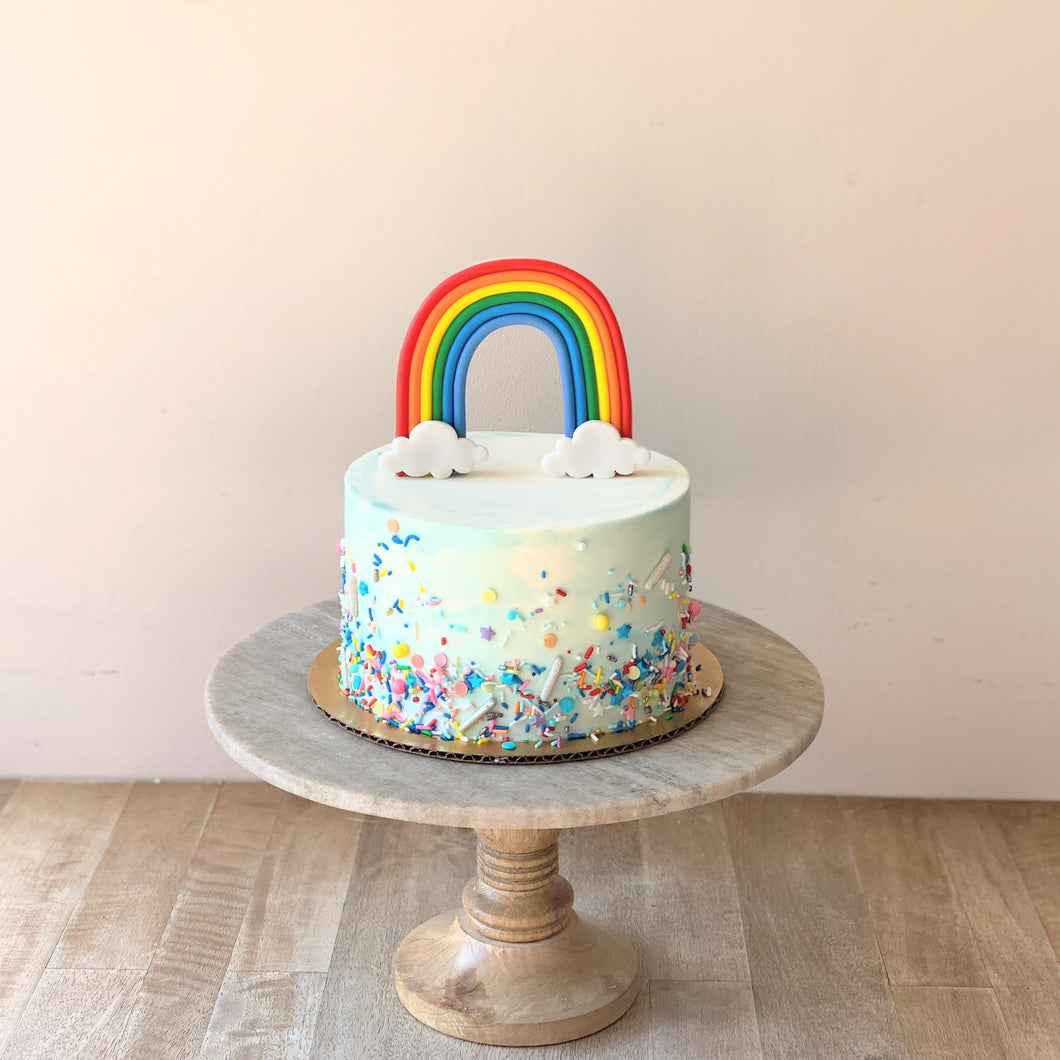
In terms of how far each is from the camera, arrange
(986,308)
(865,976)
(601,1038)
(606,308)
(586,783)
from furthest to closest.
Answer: (986,308)
(865,976)
(601,1038)
(606,308)
(586,783)

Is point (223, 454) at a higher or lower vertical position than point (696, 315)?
lower

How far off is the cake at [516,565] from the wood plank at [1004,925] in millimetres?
677

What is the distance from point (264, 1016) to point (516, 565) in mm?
814

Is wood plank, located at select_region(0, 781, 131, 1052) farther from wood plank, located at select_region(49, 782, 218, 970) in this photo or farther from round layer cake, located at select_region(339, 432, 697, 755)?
round layer cake, located at select_region(339, 432, 697, 755)

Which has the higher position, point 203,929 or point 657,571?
point 657,571

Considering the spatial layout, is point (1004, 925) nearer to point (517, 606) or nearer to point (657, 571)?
point (657, 571)

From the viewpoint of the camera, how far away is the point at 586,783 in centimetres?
147

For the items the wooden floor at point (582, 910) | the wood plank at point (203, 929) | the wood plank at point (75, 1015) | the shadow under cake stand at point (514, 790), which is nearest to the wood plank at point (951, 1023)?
the wooden floor at point (582, 910)

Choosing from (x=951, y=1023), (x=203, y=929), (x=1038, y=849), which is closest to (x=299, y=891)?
(x=203, y=929)

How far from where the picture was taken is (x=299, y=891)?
2.16 metres

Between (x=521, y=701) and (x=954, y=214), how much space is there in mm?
1085

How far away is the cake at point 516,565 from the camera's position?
1.51 metres

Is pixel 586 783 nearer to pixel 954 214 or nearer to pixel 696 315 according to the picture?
pixel 696 315

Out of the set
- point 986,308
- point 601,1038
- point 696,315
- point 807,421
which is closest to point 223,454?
point 696,315
